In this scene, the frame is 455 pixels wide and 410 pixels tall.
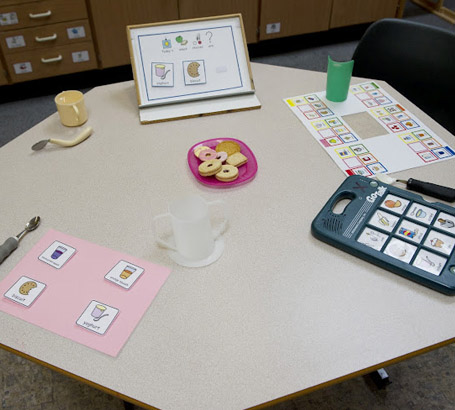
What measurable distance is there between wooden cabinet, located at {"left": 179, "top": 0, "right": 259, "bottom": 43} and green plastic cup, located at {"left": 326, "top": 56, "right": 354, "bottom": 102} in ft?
5.54

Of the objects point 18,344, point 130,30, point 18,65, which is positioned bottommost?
point 18,65

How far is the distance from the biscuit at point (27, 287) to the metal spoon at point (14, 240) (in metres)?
0.09

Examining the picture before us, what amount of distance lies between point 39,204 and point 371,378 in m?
1.15

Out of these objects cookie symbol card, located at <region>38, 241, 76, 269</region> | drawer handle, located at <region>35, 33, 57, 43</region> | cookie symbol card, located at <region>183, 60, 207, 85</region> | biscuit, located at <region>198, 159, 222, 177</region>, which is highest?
cookie symbol card, located at <region>183, 60, 207, 85</region>

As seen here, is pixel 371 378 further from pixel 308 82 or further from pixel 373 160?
pixel 308 82

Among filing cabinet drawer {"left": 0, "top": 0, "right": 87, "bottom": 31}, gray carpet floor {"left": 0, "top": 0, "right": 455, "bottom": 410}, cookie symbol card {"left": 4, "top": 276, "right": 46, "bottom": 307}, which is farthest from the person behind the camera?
filing cabinet drawer {"left": 0, "top": 0, "right": 87, "bottom": 31}

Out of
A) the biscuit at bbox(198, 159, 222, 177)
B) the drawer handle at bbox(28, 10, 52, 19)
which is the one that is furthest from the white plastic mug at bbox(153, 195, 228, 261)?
the drawer handle at bbox(28, 10, 52, 19)

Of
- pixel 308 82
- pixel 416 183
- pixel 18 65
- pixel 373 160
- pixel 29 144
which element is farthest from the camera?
pixel 18 65

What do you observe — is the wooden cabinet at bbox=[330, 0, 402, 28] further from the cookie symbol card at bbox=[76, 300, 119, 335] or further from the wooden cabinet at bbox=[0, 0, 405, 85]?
the cookie symbol card at bbox=[76, 300, 119, 335]

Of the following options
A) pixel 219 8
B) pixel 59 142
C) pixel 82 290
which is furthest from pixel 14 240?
pixel 219 8

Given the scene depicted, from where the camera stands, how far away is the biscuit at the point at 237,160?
1.13 meters

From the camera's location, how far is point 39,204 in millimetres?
1076

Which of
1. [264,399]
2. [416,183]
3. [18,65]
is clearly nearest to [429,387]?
[416,183]

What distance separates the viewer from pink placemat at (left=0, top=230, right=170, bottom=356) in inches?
32.6
